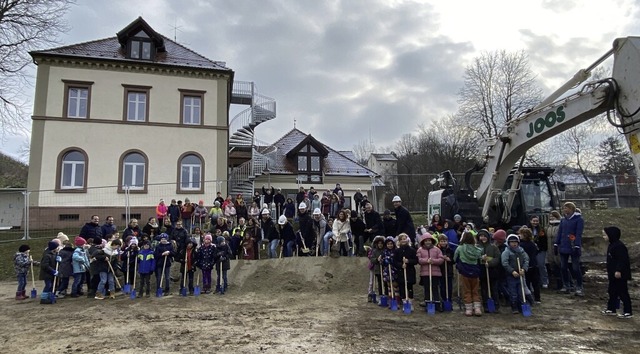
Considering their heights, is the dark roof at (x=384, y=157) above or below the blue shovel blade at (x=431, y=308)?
above

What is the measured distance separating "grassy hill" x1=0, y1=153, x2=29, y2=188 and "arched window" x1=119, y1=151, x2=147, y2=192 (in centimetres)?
2288

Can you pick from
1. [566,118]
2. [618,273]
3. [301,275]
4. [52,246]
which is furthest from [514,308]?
[52,246]

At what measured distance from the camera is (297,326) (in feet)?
21.9

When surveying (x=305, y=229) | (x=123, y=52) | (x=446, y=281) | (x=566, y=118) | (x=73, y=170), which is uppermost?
(x=123, y=52)

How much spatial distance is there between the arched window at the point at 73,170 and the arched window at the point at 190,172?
189 inches

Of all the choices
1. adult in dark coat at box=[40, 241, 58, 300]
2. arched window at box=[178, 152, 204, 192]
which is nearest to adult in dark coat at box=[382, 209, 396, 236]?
adult in dark coat at box=[40, 241, 58, 300]

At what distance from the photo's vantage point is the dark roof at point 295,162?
27.7 m

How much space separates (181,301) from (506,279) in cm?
700

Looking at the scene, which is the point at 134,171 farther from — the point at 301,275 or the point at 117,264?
the point at 301,275

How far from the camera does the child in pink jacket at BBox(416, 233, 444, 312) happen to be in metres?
7.82

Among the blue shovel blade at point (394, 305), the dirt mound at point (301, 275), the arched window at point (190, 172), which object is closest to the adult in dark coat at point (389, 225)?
the dirt mound at point (301, 275)

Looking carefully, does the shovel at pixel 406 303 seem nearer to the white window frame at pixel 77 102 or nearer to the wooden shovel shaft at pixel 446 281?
the wooden shovel shaft at pixel 446 281

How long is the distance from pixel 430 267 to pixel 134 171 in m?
18.6

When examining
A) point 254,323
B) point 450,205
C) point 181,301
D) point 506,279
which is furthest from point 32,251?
point 506,279
